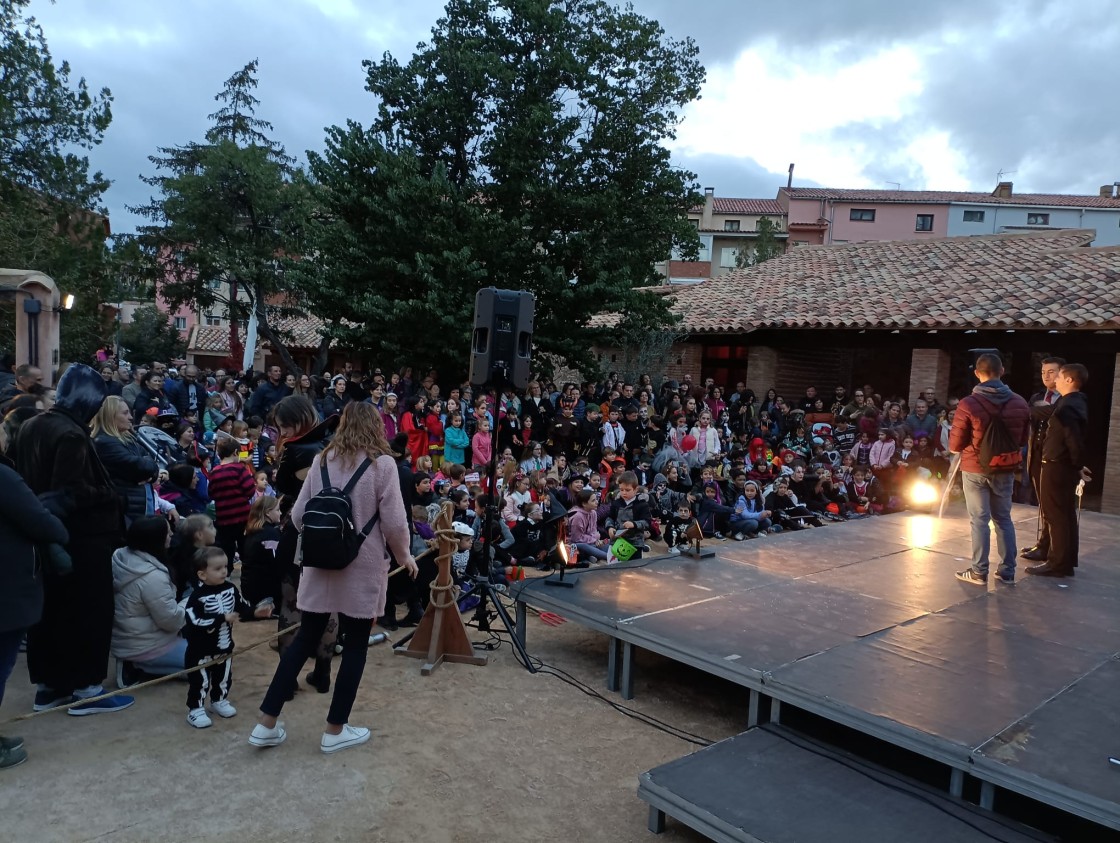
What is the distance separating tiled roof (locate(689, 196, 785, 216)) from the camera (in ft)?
136

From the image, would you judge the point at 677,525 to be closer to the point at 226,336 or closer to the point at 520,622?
the point at 520,622

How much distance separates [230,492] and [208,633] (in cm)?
230

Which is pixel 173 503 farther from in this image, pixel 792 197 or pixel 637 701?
pixel 792 197

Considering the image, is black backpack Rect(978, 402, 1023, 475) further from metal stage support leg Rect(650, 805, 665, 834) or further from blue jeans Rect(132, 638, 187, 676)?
blue jeans Rect(132, 638, 187, 676)

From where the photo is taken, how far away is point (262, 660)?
480 centimetres

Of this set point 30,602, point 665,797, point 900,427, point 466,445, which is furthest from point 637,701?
point 900,427

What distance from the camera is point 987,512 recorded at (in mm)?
5453

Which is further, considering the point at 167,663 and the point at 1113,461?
the point at 1113,461

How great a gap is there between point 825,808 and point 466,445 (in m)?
7.84

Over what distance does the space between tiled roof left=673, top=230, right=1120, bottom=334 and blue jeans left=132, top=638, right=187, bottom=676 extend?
13.4 meters

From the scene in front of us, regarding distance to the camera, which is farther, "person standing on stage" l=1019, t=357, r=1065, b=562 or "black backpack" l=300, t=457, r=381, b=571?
"person standing on stage" l=1019, t=357, r=1065, b=562

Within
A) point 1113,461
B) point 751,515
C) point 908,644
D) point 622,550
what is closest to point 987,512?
point 908,644

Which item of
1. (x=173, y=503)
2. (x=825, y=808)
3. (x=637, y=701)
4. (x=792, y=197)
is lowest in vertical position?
(x=637, y=701)

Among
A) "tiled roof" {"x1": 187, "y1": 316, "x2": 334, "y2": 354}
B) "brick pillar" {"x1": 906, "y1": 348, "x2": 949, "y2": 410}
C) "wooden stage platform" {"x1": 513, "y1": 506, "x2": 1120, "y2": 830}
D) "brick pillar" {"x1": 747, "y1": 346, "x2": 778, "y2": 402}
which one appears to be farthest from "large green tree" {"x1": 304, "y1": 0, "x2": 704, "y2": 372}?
"tiled roof" {"x1": 187, "y1": 316, "x2": 334, "y2": 354}
